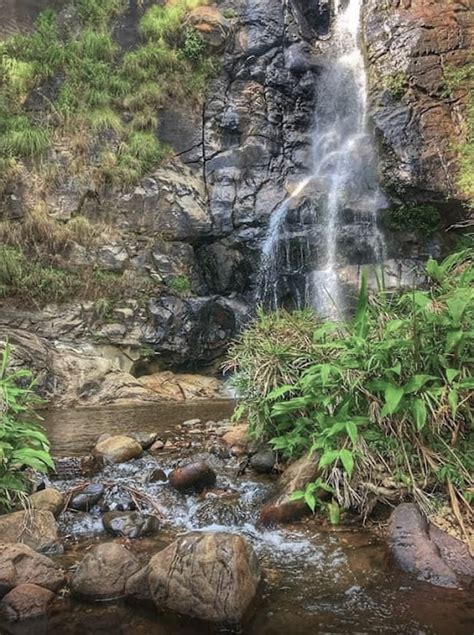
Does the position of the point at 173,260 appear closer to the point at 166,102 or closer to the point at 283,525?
the point at 166,102

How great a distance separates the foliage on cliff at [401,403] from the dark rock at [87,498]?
A: 1.67 m

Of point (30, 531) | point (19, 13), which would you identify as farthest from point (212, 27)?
point (30, 531)

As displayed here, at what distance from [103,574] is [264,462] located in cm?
213

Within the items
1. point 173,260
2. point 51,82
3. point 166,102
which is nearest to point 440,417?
point 173,260

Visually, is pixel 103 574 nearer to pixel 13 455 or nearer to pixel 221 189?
pixel 13 455

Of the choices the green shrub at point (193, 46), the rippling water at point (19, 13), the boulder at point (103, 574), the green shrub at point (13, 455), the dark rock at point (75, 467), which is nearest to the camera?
the boulder at point (103, 574)

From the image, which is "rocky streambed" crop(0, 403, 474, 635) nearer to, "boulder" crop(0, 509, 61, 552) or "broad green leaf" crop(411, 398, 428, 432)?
"boulder" crop(0, 509, 61, 552)

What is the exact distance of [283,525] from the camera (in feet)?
12.7

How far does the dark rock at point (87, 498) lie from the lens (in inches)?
168

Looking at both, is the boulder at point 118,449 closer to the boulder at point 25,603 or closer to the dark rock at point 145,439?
the dark rock at point 145,439

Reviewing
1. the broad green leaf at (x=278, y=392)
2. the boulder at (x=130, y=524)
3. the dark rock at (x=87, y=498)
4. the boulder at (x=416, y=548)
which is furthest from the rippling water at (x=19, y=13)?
the boulder at (x=416, y=548)

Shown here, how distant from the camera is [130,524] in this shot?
3865 millimetres

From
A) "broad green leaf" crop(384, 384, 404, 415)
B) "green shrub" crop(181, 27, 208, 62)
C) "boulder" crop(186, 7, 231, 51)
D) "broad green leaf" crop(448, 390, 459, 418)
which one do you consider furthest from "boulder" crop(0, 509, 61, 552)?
"boulder" crop(186, 7, 231, 51)

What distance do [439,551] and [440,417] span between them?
3.09ft
